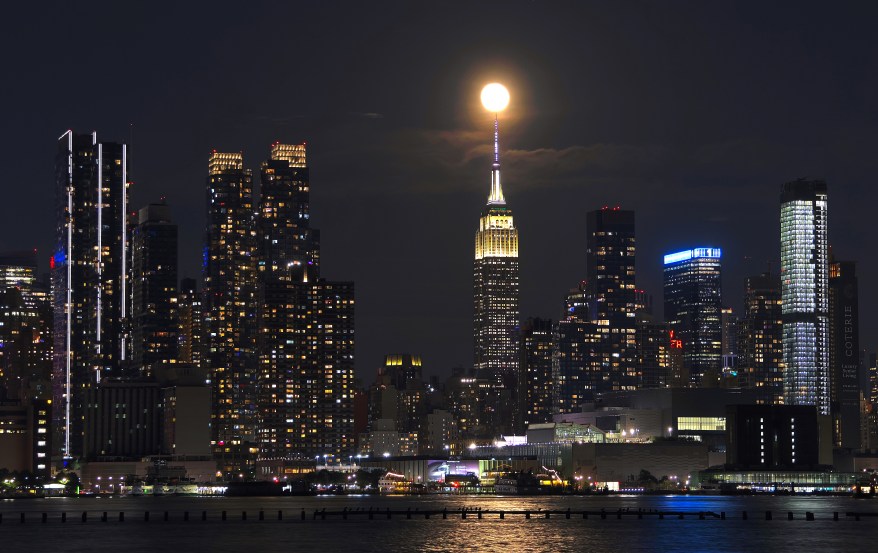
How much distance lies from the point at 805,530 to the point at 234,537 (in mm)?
71208

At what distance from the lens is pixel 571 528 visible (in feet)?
641

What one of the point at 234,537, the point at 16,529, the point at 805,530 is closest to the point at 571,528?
the point at 805,530

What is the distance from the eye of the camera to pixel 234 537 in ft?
588

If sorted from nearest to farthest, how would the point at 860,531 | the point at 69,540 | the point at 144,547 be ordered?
the point at 144,547
the point at 69,540
the point at 860,531

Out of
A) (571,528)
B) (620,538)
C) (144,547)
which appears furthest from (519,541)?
(144,547)

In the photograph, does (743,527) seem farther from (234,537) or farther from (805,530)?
(234,537)

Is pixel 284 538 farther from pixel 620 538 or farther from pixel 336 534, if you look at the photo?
pixel 620 538

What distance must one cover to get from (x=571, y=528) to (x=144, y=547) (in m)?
56.4

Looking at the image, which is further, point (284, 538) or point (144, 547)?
point (284, 538)

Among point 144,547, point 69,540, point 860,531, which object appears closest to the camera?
point 144,547

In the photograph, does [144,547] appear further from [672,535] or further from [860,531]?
[860,531]

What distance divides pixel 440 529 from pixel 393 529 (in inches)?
233

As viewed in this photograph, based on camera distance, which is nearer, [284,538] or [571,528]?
[284,538]

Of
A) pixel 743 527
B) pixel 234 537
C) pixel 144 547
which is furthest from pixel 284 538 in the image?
pixel 743 527
